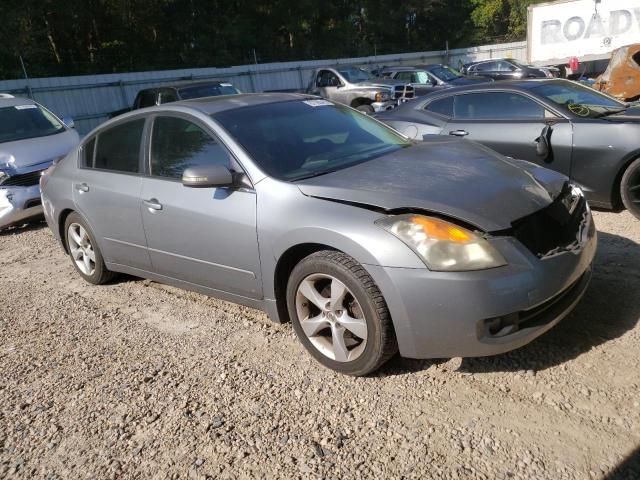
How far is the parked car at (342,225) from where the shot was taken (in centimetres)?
267

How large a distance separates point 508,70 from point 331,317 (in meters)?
21.1

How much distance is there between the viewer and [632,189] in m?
5.08

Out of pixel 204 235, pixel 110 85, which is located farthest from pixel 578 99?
pixel 110 85

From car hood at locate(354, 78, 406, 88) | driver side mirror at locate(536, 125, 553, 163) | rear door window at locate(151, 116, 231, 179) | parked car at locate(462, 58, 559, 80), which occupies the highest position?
rear door window at locate(151, 116, 231, 179)

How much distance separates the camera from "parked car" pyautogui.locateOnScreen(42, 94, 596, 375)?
8.77ft

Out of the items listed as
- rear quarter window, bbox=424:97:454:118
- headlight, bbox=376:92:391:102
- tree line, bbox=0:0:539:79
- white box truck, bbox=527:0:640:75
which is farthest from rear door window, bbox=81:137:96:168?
tree line, bbox=0:0:539:79

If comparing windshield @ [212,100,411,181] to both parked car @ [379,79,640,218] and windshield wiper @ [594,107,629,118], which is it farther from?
windshield wiper @ [594,107,629,118]

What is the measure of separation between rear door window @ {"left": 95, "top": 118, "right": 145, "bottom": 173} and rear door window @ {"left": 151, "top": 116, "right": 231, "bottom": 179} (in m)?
0.22

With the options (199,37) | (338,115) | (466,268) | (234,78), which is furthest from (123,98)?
(466,268)

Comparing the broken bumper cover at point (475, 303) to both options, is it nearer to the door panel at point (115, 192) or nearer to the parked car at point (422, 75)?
the door panel at point (115, 192)

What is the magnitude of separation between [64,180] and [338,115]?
8.46 feet

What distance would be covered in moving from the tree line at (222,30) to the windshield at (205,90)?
16724 millimetres

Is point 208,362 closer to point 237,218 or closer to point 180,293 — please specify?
point 237,218

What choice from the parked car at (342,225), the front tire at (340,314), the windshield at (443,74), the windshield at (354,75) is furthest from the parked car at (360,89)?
the front tire at (340,314)
